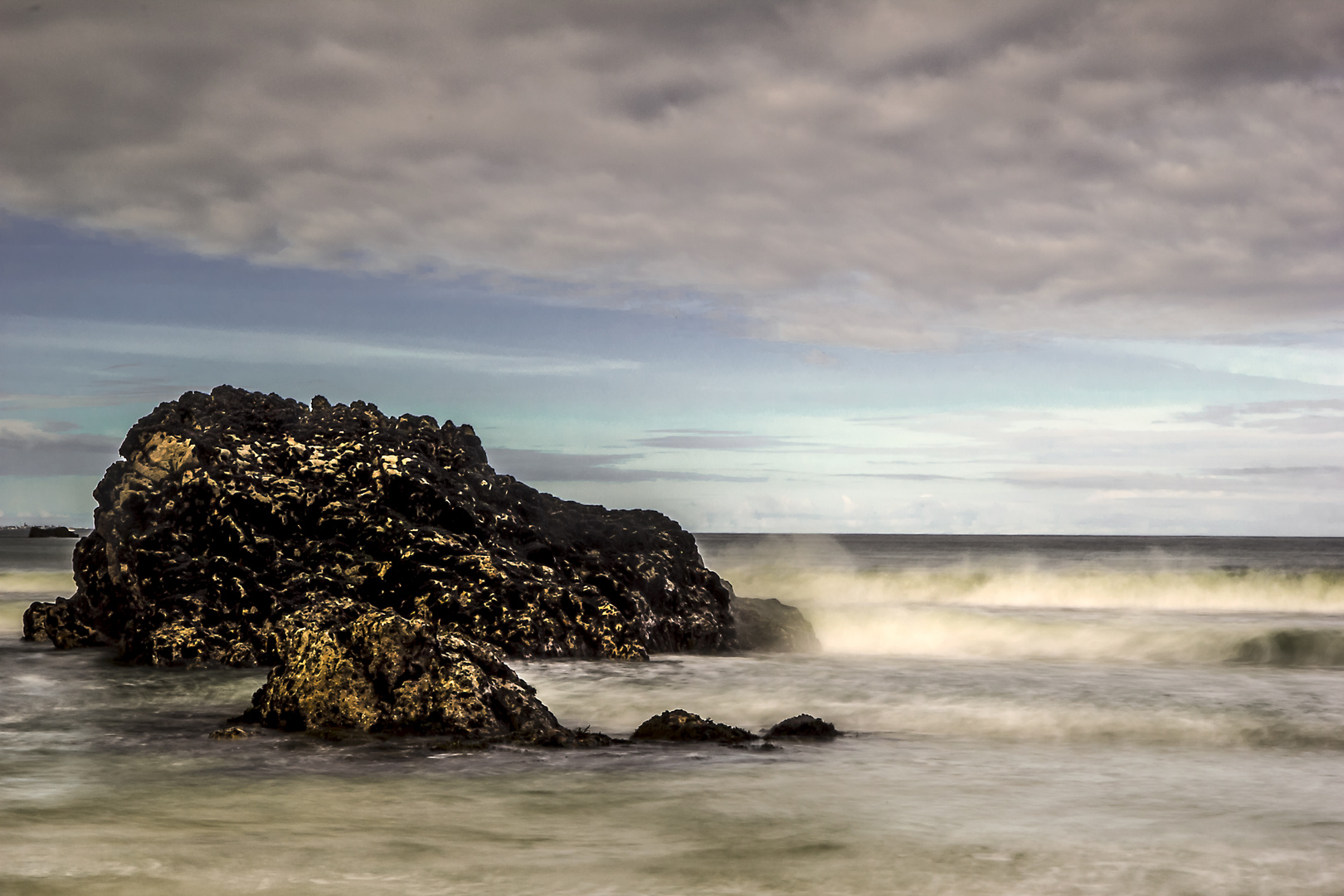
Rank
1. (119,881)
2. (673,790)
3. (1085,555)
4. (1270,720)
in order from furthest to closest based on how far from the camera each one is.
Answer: (1085,555) < (1270,720) < (673,790) < (119,881)

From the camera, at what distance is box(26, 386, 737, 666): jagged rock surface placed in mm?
13586

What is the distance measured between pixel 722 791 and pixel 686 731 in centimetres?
166

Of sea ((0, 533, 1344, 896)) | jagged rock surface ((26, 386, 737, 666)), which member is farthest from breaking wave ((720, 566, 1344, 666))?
jagged rock surface ((26, 386, 737, 666))

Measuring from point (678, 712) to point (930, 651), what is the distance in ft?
31.7

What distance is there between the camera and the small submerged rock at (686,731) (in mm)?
8734

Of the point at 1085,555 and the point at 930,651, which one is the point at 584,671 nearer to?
the point at 930,651

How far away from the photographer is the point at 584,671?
41.6 feet

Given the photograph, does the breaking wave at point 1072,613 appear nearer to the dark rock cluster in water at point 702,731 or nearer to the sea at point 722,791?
the sea at point 722,791

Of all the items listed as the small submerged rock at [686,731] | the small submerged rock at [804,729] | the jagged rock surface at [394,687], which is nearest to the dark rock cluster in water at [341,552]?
the jagged rock surface at [394,687]

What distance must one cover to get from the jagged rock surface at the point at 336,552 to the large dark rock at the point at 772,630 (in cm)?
43

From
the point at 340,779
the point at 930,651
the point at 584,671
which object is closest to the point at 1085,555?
the point at 930,651

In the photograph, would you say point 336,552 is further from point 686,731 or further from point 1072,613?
point 1072,613

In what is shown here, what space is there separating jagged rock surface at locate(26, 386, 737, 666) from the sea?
0.78 metres

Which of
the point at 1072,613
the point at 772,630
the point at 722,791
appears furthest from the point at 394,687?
the point at 1072,613
